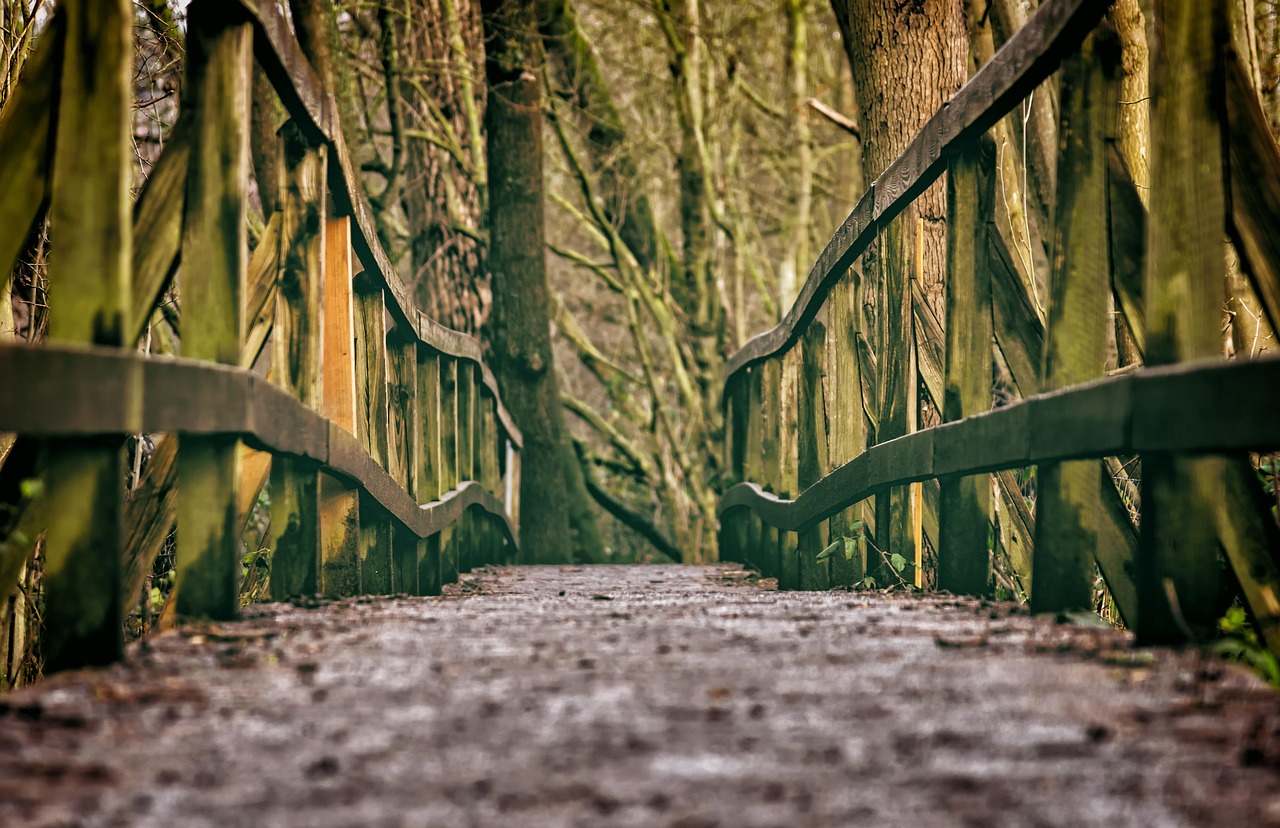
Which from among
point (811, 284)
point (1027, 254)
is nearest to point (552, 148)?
point (1027, 254)

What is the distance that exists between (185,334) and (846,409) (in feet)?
10.4

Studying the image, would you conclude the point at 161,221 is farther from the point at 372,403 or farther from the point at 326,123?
the point at 372,403

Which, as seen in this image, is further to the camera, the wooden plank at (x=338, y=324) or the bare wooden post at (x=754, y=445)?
the bare wooden post at (x=754, y=445)

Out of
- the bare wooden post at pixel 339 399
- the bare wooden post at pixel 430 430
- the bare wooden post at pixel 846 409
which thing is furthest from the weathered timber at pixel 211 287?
the bare wooden post at pixel 430 430

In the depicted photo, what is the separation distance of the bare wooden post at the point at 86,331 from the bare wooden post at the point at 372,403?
8.25ft

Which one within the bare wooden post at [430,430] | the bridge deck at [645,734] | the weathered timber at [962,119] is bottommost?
the bridge deck at [645,734]

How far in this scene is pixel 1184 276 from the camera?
260cm

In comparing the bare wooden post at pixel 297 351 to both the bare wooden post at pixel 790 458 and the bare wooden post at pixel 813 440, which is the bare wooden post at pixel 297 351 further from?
the bare wooden post at pixel 790 458

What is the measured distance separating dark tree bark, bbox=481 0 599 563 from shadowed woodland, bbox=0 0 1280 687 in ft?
4.55

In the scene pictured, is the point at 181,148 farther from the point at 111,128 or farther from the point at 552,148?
the point at 552,148

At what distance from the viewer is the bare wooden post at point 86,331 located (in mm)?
2514

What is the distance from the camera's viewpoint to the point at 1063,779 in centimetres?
179

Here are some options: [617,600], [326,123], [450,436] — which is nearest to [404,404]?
[450,436]

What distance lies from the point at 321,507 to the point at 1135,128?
4.85 meters
